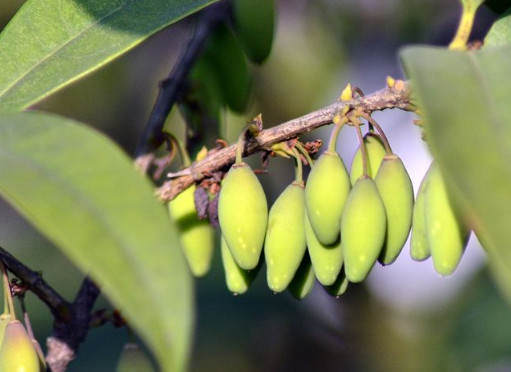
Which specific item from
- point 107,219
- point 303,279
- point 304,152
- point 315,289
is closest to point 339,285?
point 303,279

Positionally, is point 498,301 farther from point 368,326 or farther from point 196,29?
point 196,29

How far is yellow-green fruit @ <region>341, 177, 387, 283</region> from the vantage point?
77 cm

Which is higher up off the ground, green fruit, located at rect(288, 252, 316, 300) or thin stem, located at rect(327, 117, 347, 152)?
thin stem, located at rect(327, 117, 347, 152)

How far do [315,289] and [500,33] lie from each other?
3.87 ft

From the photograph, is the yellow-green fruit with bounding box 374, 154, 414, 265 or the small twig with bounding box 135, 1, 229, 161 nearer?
the yellow-green fruit with bounding box 374, 154, 414, 265

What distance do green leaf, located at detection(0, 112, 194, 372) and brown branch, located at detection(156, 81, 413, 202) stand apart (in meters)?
0.28

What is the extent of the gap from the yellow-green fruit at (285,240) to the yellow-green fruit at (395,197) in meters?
0.08

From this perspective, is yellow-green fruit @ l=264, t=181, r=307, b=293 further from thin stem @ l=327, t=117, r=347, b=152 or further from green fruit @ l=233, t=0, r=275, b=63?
green fruit @ l=233, t=0, r=275, b=63

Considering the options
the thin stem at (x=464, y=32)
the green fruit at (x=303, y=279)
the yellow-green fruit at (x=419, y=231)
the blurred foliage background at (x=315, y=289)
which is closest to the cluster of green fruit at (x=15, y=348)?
the green fruit at (x=303, y=279)

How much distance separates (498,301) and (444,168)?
1679 millimetres

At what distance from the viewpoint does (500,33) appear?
885 millimetres

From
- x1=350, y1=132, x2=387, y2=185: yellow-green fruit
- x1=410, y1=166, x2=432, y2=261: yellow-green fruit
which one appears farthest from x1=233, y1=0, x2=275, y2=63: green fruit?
x1=410, y1=166, x2=432, y2=261: yellow-green fruit

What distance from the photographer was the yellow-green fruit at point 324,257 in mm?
833

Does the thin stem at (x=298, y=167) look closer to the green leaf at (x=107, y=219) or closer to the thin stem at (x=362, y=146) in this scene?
the thin stem at (x=362, y=146)
